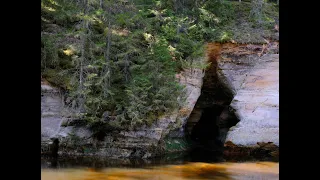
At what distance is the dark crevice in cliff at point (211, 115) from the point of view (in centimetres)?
1802

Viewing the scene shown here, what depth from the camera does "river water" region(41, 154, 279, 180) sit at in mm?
11172

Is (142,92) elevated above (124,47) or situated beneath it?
situated beneath

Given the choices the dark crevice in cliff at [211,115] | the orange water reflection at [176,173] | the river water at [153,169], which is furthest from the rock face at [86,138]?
the dark crevice in cliff at [211,115]

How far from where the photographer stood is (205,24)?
1811cm

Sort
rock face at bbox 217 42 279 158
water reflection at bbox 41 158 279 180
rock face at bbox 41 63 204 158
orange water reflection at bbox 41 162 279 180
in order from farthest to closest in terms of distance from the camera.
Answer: rock face at bbox 217 42 279 158 < rock face at bbox 41 63 204 158 < water reflection at bbox 41 158 279 180 < orange water reflection at bbox 41 162 279 180

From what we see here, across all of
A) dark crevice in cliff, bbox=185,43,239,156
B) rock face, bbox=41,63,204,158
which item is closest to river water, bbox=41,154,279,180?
rock face, bbox=41,63,204,158

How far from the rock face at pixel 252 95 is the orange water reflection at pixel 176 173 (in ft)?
7.01

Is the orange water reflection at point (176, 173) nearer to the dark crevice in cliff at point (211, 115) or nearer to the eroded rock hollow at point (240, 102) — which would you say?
the eroded rock hollow at point (240, 102)

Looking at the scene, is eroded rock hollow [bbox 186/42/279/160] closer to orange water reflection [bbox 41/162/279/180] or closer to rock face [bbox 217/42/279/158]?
rock face [bbox 217/42/279/158]

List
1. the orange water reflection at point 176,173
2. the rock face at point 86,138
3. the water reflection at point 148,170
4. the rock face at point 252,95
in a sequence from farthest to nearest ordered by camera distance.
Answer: the rock face at point 252,95 < the rock face at point 86,138 < the water reflection at point 148,170 < the orange water reflection at point 176,173

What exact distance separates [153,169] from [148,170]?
0.28 m
